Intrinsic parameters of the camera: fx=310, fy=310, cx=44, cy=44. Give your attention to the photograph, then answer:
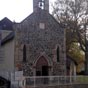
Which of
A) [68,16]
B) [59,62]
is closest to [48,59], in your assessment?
[59,62]

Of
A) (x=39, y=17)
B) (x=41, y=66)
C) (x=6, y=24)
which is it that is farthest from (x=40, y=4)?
(x=6, y=24)

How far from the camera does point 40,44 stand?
43.8 meters

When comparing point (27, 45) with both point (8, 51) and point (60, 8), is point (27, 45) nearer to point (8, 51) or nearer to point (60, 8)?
point (8, 51)

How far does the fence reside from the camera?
36419 millimetres

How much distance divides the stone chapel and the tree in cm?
1025

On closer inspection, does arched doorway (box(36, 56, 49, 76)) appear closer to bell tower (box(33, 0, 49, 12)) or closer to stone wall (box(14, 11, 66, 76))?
stone wall (box(14, 11, 66, 76))

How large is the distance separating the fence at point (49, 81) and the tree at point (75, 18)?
1469cm

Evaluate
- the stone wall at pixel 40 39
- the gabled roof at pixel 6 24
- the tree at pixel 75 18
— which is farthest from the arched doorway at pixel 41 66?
the gabled roof at pixel 6 24

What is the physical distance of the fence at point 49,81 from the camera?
36419 millimetres

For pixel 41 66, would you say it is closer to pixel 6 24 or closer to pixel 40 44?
pixel 40 44

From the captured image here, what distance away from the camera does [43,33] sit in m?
44.3

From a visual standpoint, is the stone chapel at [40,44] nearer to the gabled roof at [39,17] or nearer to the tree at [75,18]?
the gabled roof at [39,17]

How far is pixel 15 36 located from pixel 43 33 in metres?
4.62

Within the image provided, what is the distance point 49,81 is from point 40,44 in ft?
22.8
